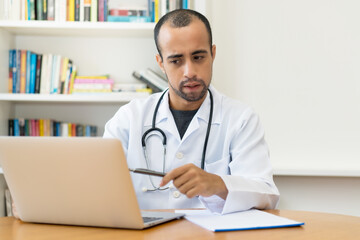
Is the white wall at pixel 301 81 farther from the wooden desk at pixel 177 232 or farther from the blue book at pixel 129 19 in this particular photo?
the wooden desk at pixel 177 232

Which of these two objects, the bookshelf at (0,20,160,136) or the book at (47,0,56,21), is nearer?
the book at (47,0,56,21)

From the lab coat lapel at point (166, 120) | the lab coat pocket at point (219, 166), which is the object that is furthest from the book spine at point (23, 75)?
the lab coat pocket at point (219, 166)

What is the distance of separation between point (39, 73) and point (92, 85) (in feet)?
1.04

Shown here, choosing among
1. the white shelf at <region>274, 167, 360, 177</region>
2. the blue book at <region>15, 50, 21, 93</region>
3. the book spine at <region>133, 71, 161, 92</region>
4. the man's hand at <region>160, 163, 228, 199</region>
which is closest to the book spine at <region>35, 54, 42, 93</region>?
the blue book at <region>15, 50, 21, 93</region>

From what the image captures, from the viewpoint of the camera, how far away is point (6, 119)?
9.04ft

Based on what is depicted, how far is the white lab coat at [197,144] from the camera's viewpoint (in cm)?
158

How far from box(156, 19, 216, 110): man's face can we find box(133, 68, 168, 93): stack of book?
3.15 feet

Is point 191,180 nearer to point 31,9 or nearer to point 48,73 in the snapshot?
point 48,73

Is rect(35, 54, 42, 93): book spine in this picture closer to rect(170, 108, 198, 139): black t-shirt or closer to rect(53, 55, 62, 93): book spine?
rect(53, 55, 62, 93): book spine

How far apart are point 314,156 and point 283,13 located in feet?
2.79

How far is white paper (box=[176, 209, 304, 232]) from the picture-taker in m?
1.07

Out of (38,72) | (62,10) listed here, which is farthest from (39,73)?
(62,10)

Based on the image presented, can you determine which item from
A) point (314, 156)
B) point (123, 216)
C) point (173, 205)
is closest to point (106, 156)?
point (123, 216)

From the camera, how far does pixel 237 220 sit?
1.16 metres
